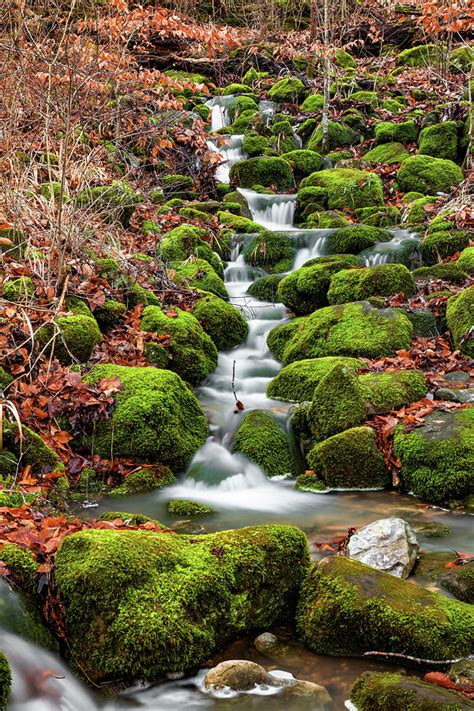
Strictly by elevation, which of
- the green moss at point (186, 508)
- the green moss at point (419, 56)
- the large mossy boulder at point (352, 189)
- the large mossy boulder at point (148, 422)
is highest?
the green moss at point (419, 56)

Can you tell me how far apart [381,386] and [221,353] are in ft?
8.77

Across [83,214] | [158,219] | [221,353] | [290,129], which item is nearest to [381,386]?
[221,353]

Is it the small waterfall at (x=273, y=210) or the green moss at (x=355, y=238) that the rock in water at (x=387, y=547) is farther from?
the small waterfall at (x=273, y=210)

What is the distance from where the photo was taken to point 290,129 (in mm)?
16234

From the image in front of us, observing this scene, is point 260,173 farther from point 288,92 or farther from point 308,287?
point 308,287

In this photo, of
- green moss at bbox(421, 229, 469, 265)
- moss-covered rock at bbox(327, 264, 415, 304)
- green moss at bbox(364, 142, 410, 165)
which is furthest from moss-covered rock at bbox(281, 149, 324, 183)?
moss-covered rock at bbox(327, 264, 415, 304)

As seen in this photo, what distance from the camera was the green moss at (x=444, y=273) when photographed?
8602mm

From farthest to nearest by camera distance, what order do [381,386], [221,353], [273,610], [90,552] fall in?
[221,353] → [381,386] → [273,610] → [90,552]

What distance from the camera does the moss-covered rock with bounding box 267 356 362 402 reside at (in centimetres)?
671

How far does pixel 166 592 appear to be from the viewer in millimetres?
3021

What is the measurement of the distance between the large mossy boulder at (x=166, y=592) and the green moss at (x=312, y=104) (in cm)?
1594

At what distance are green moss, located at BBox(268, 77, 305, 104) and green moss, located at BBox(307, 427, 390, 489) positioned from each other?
14.9 m

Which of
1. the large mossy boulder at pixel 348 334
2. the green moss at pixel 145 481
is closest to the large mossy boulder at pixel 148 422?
the green moss at pixel 145 481

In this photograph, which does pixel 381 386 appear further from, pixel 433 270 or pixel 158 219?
pixel 158 219
